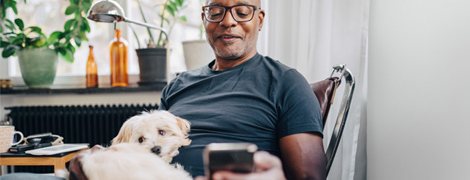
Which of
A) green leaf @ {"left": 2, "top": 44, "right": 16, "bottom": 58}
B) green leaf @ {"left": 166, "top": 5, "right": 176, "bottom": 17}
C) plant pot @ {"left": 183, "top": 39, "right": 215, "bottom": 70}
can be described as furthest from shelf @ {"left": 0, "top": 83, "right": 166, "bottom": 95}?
green leaf @ {"left": 166, "top": 5, "right": 176, "bottom": 17}

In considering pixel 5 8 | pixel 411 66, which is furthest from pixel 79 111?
pixel 411 66

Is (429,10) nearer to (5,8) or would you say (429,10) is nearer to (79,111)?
(79,111)

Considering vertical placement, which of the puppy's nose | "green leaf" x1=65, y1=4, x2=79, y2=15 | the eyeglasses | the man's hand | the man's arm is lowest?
the man's arm

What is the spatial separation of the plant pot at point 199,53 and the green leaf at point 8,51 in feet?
4.18

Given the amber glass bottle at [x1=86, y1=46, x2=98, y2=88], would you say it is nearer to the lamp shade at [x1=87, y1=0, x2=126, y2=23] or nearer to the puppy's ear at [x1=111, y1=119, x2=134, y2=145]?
the lamp shade at [x1=87, y1=0, x2=126, y2=23]

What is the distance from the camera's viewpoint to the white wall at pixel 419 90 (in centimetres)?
85

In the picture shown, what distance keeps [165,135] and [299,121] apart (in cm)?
37

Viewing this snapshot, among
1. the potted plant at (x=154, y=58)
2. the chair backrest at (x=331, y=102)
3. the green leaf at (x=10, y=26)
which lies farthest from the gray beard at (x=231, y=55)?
the green leaf at (x=10, y=26)

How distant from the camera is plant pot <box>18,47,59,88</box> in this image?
2.40 metres

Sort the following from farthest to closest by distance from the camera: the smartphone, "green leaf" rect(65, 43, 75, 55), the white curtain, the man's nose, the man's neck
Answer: "green leaf" rect(65, 43, 75, 55), the white curtain, the man's neck, the man's nose, the smartphone

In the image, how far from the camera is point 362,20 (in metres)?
1.52

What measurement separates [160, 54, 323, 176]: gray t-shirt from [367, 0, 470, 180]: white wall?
33 cm

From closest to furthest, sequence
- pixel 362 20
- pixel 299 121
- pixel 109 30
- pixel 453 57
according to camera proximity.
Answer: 1. pixel 453 57
2. pixel 299 121
3. pixel 362 20
4. pixel 109 30

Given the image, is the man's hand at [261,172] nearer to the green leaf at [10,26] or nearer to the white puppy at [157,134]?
the white puppy at [157,134]
